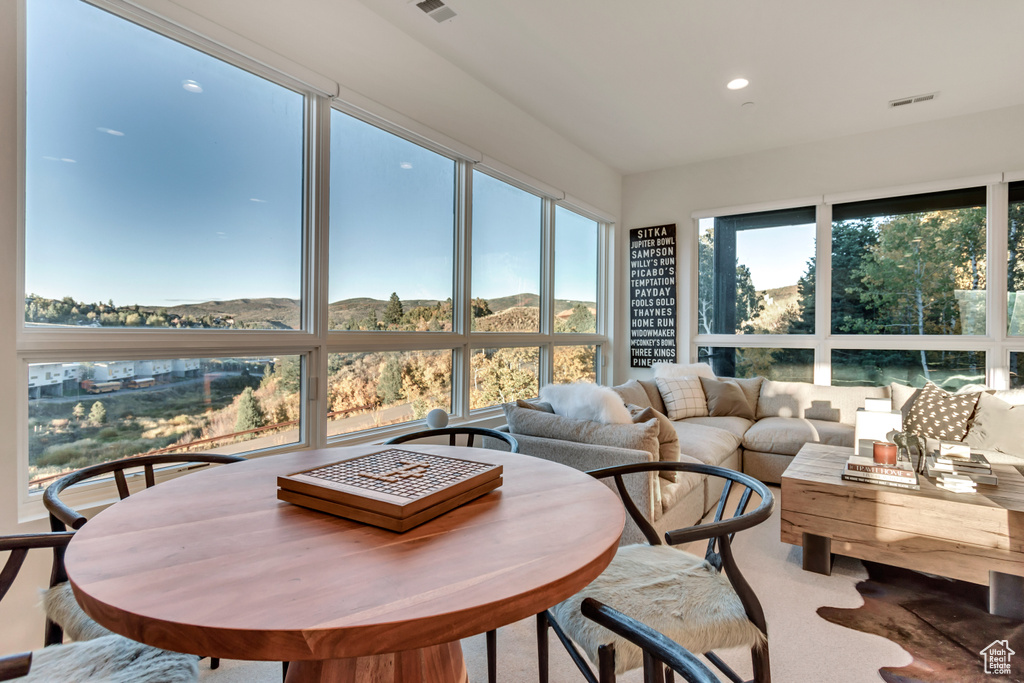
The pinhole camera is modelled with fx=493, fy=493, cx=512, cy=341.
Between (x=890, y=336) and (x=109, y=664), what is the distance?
522 centimetres

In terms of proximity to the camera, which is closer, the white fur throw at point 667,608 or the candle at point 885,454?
the white fur throw at point 667,608

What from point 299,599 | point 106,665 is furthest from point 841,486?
point 106,665

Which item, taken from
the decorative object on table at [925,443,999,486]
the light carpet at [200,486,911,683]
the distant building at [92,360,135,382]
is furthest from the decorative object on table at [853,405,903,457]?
the distant building at [92,360,135,382]

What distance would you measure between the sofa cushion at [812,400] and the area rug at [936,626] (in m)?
1.92

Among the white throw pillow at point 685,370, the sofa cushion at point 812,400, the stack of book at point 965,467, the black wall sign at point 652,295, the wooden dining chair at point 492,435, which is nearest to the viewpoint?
the wooden dining chair at point 492,435

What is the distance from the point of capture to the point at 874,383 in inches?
169

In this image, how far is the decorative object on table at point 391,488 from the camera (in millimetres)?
851

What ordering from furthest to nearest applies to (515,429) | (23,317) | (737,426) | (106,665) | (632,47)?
(737,426) < (632,47) < (515,429) < (23,317) < (106,665)

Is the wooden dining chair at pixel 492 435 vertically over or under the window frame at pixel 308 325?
under

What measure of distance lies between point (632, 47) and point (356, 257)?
6.89ft

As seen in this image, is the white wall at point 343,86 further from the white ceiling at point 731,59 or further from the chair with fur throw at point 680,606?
the chair with fur throw at point 680,606

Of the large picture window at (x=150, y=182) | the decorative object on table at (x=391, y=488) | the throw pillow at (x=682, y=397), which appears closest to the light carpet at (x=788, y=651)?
the decorative object on table at (x=391, y=488)

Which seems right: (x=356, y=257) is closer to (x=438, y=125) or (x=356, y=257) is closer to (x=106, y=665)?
(x=438, y=125)

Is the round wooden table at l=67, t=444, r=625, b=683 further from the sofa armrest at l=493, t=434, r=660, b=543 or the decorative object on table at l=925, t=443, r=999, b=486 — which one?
the decorative object on table at l=925, t=443, r=999, b=486
